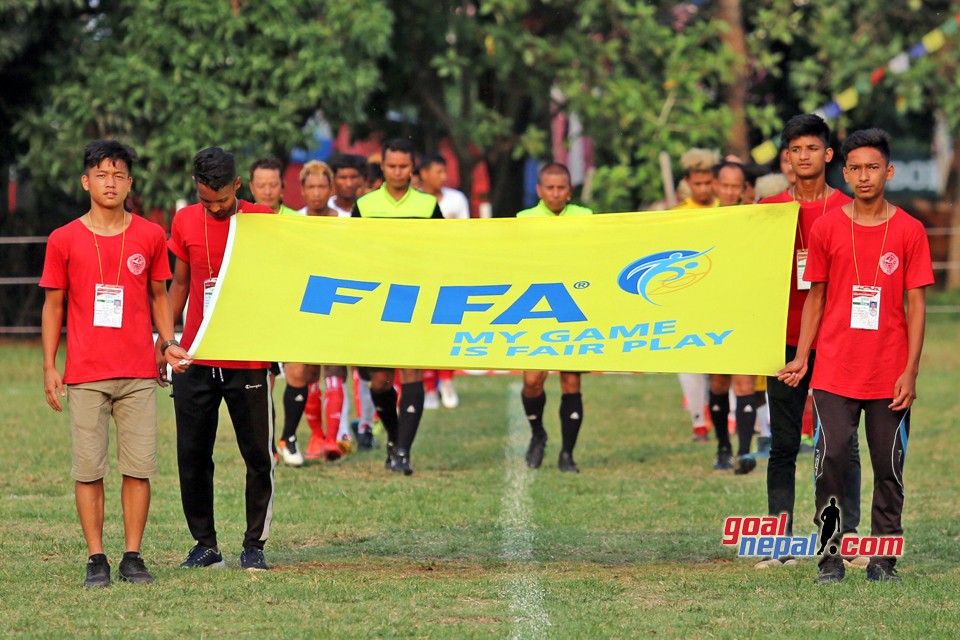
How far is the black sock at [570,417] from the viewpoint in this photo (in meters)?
12.1

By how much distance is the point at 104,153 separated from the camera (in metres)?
7.54

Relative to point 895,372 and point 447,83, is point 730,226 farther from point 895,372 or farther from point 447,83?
point 447,83

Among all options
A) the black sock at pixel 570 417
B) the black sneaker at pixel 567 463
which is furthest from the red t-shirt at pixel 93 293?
the black sock at pixel 570 417

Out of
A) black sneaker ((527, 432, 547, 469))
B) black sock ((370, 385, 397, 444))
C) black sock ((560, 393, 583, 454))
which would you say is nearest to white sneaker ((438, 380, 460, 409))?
black sock ((370, 385, 397, 444))

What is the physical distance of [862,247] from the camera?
7.57m

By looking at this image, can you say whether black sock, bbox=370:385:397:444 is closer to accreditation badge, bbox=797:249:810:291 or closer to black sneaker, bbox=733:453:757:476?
black sneaker, bbox=733:453:757:476

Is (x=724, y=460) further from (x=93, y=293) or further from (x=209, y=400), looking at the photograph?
(x=93, y=293)

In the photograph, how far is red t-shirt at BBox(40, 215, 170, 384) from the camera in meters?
7.54

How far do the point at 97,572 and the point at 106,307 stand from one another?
49.5 inches

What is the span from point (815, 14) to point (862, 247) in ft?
61.7

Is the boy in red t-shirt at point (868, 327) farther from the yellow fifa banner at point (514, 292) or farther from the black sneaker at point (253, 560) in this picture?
the black sneaker at point (253, 560)

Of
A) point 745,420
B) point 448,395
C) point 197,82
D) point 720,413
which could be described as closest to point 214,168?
point 745,420

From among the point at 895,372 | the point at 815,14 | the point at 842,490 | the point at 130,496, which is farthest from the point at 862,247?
the point at 815,14

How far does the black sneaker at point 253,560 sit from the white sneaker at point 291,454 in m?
→ 4.06
